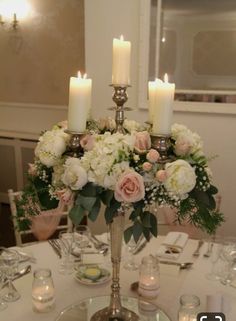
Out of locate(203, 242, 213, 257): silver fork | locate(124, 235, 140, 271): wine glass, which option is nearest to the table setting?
locate(124, 235, 140, 271): wine glass

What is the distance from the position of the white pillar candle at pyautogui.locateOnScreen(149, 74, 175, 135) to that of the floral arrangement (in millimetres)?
50

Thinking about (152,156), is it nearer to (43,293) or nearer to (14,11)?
(43,293)

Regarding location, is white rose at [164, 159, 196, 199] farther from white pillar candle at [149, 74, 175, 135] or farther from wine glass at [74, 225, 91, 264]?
wine glass at [74, 225, 91, 264]

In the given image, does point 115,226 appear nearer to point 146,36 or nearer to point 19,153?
point 146,36

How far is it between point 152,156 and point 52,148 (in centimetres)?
32

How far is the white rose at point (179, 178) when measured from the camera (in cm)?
111

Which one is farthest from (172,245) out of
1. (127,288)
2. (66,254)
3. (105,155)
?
(105,155)

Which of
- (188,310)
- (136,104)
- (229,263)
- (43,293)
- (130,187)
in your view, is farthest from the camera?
(136,104)

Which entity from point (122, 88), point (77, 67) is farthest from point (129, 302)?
point (77, 67)

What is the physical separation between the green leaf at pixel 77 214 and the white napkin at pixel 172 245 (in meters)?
0.79

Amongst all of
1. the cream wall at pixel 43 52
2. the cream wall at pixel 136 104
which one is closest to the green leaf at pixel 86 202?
the cream wall at pixel 136 104

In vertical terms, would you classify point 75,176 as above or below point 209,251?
above

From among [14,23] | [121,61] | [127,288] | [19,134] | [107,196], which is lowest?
[127,288]

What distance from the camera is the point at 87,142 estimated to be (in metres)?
1.21
